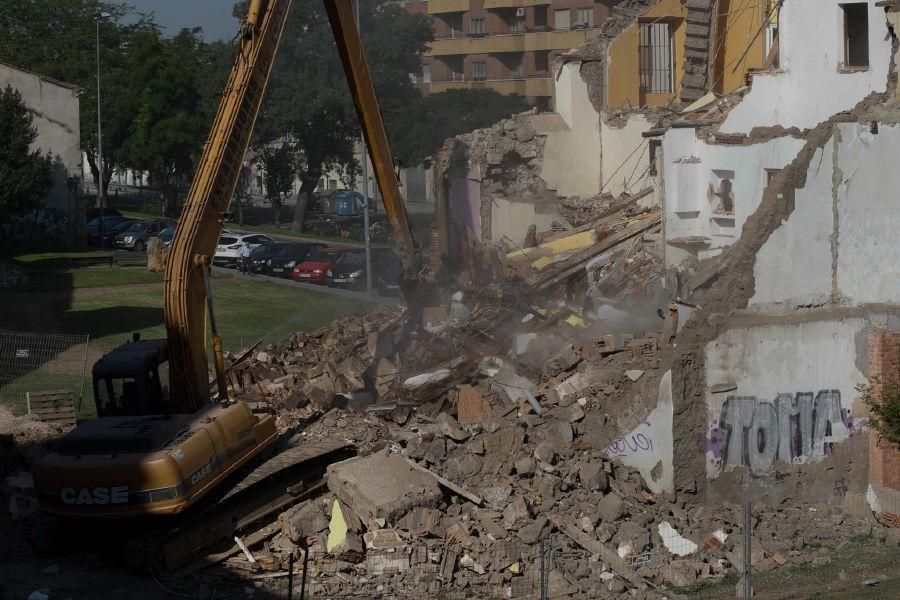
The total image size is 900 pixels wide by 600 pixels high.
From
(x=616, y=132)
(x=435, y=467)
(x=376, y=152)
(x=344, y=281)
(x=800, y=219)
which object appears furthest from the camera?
(x=344, y=281)

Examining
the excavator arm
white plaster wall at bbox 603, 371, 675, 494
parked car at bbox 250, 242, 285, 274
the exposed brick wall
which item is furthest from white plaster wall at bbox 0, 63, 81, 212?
the exposed brick wall

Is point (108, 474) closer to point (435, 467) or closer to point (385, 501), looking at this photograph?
point (385, 501)

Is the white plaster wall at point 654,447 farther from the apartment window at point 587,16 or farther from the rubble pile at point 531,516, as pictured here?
the apartment window at point 587,16

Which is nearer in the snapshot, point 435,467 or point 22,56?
point 435,467

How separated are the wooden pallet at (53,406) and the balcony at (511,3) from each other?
56023 mm

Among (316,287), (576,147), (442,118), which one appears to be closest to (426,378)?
(576,147)

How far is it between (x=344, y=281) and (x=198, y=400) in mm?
23931

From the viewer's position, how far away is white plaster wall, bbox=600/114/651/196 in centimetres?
3027

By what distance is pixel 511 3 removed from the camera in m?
74.9

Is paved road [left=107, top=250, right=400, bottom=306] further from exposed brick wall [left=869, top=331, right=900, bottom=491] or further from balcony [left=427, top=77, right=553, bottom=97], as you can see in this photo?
balcony [left=427, top=77, right=553, bottom=97]

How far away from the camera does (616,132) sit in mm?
31375

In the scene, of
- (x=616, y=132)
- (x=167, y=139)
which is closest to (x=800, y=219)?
(x=616, y=132)

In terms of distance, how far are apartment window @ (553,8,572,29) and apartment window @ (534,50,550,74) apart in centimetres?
178

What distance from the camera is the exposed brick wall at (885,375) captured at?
725 inches
